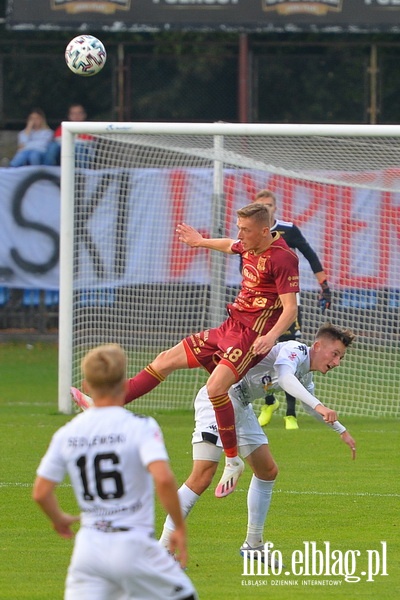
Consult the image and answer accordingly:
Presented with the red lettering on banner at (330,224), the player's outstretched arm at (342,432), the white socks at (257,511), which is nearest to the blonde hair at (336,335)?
the player's outstretched arm at (342,432)

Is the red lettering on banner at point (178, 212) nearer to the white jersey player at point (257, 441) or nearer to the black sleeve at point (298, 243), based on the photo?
the black sleeve at point (298, 243)

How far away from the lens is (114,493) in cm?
511

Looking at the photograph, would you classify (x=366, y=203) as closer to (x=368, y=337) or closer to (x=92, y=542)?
(x=368, y=337)

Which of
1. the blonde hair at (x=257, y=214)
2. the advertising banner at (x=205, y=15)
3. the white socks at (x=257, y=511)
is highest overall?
the advertising banner at (x=205, y=15)

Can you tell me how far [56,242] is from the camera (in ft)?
64.8

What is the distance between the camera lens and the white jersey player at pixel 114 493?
16.5ft

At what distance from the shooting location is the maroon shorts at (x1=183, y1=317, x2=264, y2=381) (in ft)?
27.0

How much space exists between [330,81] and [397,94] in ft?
3.77

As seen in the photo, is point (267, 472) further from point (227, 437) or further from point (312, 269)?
point (312, 269)

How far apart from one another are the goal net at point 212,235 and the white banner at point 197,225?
0.05 feet

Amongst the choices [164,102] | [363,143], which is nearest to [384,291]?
[363,143]

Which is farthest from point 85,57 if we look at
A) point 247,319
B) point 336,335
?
point 336,335

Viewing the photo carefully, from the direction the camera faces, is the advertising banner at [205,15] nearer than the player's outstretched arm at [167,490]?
No

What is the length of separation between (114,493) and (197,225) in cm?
1059
